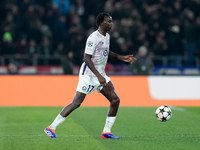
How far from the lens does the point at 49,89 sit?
16281 millimetres

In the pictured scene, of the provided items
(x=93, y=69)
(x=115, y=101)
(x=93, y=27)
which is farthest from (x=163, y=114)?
Answer: (x=93, y=27)

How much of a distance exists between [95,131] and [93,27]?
39.2 feet

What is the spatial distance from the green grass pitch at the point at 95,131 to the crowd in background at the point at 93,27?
6396 mm

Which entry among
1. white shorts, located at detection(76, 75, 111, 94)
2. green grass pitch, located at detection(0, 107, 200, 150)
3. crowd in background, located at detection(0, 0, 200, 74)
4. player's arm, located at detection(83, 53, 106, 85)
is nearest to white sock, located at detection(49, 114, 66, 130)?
green grass pitch, located at detection(0, 107, 200, 150)

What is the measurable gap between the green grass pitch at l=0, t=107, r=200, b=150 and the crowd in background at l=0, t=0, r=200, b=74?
252 inches

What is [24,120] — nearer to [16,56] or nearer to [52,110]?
[52,110]

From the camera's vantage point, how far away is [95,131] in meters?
9.55

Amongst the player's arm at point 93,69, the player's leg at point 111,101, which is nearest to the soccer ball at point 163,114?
the player's leg at point 111,101

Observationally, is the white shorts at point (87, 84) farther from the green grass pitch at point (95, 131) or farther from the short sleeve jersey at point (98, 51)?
the green grass pitch at point (95, 131)

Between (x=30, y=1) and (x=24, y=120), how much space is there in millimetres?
11048

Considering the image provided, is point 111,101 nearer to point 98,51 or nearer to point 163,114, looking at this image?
point 98,51

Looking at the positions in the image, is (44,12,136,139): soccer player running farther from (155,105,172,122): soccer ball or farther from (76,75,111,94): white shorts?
(155,105,172,122): soccer ball

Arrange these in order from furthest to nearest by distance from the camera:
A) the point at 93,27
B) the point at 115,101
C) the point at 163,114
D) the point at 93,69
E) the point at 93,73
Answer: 1. the point at 93,27
2. the point at 163,114
3. the point at 115,101
4. the point at 93,73
5. the point at 93,69

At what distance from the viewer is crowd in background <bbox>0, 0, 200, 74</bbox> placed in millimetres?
20062
